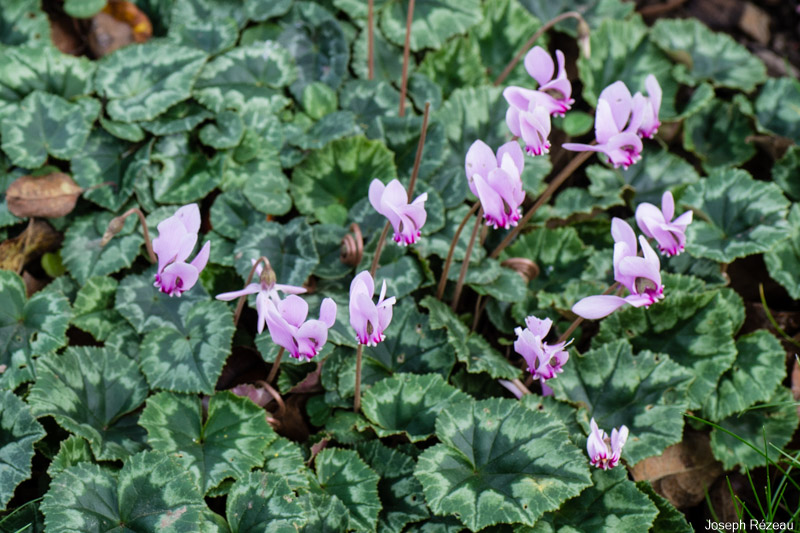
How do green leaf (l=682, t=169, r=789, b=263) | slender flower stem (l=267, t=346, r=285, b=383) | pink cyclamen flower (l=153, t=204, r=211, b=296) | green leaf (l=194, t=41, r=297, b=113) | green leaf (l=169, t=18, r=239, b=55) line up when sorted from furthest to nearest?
1. green leaf (l=169, t=18, r=239, b=55)
2. green leaf (l=194, t=41, r=297, b=113)
3. green leaf (l=682, t=169, r=789, b=263)
4. slender flower stem (l=267, t=346, r=285, b=383)
5. pink cyclamen flower (l=153, t=204, r=211, b=296)

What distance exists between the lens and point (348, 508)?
2.21 m

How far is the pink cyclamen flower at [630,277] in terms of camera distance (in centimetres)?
192

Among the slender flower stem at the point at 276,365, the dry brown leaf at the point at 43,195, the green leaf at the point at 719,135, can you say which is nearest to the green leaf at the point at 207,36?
the dry brown leaf at the point at 43,195

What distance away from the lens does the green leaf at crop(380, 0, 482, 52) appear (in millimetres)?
3410

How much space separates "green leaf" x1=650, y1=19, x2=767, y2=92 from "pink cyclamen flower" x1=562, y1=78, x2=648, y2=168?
164 centimetres

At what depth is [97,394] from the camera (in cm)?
242

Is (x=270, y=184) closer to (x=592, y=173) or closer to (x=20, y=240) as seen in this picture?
(x=20, y=240)

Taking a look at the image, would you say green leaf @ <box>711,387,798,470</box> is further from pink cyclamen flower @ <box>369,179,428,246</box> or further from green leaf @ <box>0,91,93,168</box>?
green leaf @ <box>0,91,93,168</box>

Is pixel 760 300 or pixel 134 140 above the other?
pixel 134 140

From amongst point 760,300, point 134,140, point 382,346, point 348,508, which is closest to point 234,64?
point 134,140

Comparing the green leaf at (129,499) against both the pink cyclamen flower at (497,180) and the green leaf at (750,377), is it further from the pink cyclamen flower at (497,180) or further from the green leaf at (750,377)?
the green leaf at (750,377)

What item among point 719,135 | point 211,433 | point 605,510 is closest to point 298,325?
point 211,433

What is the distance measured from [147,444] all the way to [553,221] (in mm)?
1834

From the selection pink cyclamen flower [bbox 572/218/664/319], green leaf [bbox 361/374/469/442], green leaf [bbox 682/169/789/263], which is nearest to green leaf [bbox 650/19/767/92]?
green leaf [bbox 682/169/789/263]
